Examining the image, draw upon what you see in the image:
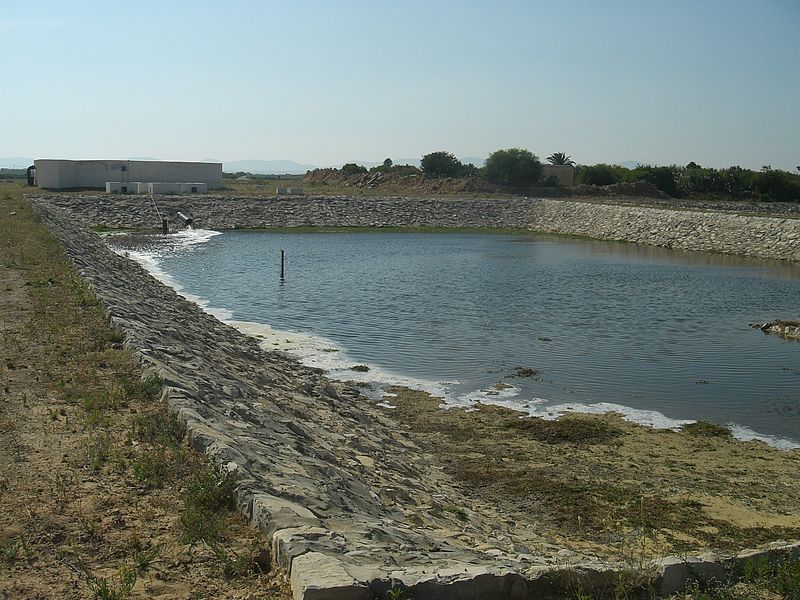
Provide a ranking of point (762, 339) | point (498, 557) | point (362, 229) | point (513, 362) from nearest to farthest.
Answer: point (498, 557) → point (513, 362) → point (762, 339) → point (362, 229)

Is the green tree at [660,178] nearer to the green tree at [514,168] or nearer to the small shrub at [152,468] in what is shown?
the green tree at [514,168]

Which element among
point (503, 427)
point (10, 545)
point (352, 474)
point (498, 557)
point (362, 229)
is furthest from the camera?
point (362, 229)

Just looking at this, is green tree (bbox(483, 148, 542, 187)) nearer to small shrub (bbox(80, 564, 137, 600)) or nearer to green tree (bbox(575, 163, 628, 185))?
green tree (bbox(575, 163, 628, 185))

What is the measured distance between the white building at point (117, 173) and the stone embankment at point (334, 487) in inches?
1955

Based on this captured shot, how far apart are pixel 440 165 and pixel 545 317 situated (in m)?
73.6

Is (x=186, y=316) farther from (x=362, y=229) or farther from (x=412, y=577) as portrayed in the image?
(x=362, y=229)

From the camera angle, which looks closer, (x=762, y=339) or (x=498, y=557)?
(x=498, y=557)

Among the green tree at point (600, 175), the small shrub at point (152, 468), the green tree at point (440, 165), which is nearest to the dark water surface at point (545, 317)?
the small shrub at point (152, 468)

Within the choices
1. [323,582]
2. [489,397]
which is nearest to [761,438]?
[489,397]

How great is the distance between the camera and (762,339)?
2125 cm

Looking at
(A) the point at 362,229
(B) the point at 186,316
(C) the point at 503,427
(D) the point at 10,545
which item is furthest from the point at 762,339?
(A) the point at 362,229

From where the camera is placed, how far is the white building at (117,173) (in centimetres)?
6328

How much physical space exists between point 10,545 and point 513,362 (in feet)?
43.6

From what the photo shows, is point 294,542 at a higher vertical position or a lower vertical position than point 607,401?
higher
